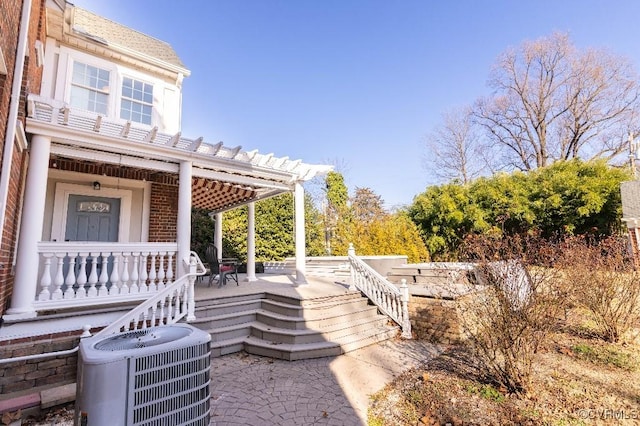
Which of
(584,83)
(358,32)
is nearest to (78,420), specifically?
(358,32)

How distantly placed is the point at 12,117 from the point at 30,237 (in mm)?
1751

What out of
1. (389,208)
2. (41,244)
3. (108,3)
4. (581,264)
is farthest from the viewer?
(389,208)

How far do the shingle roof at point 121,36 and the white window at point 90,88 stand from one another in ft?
2.59

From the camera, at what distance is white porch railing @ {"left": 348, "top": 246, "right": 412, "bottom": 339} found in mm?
6734

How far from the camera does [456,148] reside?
23234 mm

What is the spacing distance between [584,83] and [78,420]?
88.9ft

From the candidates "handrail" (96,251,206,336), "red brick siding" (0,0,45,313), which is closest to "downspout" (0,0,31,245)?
"red brick siding" (0,0,45,313)

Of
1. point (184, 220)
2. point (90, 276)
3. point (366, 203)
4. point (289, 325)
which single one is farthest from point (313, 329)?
point (366, 203)

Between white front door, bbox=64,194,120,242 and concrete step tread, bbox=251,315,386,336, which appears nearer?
concrete step tread, bbox=251,315,386,336

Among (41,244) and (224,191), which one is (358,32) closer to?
(224,191)

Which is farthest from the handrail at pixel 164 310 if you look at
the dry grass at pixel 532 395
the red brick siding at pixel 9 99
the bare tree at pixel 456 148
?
the bare tree at pixel 456 148

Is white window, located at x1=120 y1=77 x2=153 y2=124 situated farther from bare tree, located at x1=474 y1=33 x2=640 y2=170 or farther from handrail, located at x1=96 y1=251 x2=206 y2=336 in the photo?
bare tree, located at x1=474 y1=33 x2=640 y2=170

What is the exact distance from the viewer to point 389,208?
22.3m

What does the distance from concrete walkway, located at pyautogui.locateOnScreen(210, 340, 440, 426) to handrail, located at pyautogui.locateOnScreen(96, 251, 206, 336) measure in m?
1.11
